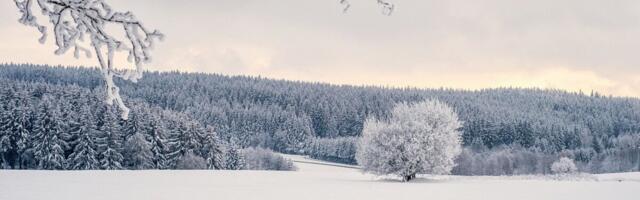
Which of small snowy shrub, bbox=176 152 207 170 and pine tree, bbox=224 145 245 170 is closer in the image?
small snowy shrub, bbox=176 152 207 170

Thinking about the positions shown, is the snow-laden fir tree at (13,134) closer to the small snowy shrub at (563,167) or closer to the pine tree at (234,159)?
the pine tree at (234,159)

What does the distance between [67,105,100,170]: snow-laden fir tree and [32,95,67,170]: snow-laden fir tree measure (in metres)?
1.13

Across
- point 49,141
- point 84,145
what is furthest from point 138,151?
point 49,141

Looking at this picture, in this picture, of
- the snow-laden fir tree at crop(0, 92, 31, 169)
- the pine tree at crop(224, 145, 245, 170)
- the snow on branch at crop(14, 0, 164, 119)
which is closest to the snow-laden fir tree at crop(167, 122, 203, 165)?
A: the pine tree at crop(224, 145, 245, 170)

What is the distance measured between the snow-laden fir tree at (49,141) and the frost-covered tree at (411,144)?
33321 mm

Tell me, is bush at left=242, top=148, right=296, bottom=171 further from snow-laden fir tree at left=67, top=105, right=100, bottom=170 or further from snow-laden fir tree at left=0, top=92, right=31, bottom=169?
snow-laden fir tree at left=0, top=92, right=31, bottom=169

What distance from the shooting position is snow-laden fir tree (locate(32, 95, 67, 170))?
2549 inches

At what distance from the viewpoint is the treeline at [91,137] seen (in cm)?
6581

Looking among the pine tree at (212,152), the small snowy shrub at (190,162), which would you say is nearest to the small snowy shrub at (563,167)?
the pine tree at (212,152)

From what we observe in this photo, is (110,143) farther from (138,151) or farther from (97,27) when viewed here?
(97,27)

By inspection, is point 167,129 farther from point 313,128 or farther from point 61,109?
point 313,128

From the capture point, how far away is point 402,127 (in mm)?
45594

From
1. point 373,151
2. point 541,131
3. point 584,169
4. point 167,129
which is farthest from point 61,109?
point 541,131

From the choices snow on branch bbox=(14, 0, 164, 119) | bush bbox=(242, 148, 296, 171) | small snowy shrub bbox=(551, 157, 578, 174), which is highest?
snow on branch bbox=(14, 0, 164, 119)
